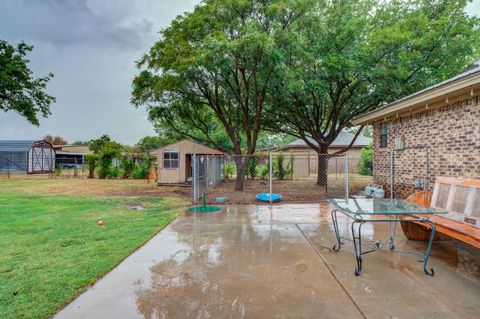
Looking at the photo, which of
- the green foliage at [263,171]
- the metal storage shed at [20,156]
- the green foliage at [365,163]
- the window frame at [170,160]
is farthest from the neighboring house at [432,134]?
the metal storage shed at [20,156]

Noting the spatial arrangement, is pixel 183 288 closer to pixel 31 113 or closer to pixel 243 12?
pixel 243 12

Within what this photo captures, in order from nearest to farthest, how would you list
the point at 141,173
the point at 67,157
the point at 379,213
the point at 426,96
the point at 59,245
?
the point at 379,213 < the point at 59,245 < the point at 426,96 < the point at 141,173 < the point at 67,157

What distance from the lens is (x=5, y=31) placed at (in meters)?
→ 16.6

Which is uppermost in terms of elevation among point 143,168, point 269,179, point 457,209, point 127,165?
point 127,165

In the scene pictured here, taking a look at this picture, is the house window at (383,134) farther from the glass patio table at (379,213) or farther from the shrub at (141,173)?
the shrub at (141,173)

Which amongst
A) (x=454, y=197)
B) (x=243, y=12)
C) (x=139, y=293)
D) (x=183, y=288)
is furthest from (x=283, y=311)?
(x=243, y=12)

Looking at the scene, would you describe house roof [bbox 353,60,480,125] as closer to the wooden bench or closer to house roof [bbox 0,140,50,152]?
the wooden bench

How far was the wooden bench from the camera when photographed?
12.8 feet

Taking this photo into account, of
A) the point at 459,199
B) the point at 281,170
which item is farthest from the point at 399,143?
the point at 281,170

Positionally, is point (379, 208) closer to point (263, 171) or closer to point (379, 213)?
point (379, 213)

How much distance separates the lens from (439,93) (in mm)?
6355

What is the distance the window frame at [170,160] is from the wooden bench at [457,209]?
12519mm

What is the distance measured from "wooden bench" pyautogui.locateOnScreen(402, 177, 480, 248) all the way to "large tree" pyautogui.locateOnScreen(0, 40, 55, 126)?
20677mm

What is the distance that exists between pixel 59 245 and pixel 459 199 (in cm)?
684
